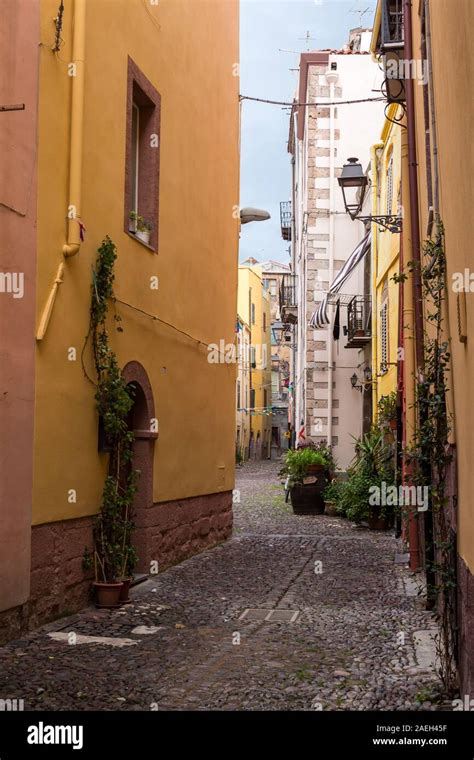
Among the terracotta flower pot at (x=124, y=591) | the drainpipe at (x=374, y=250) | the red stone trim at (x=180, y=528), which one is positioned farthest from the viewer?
the drainpipe at (x=374, y=250)

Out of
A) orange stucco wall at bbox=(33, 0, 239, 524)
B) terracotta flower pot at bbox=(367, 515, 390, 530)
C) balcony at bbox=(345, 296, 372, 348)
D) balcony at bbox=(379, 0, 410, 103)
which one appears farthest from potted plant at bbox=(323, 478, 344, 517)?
balcony at bbox=(379, 0, 410, 103)

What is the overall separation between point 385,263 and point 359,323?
3.97 meters

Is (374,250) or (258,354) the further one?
(258,354)

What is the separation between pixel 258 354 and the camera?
59.0 meters

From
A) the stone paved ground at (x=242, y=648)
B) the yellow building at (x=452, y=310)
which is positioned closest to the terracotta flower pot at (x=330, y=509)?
the stone paved ground at (x=242, y=648)

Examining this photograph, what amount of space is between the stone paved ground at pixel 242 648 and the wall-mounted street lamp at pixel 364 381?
10153mm

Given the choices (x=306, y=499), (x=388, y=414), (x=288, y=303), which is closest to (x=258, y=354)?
(x=288, y=303)

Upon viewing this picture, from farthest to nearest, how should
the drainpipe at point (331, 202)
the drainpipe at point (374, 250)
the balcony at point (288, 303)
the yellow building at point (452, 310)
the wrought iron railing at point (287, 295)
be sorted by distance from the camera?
the wrought iron railing at point (287, 295), the balcony at point (288, 303), the drainpipe at point (331, 202), the drainpipe at point (374, 250), the yellow building at point (452, 310)

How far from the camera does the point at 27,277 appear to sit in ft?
24.0

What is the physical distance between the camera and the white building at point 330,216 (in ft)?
80.1

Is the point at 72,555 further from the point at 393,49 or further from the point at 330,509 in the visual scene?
the point at 330,509

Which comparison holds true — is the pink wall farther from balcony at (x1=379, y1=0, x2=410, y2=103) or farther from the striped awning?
the striped awning

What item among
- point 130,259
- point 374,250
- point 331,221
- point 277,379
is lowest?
point 130,259

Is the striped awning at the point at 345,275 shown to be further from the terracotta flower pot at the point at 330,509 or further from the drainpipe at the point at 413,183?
the drainpipe at the point at 413,183
